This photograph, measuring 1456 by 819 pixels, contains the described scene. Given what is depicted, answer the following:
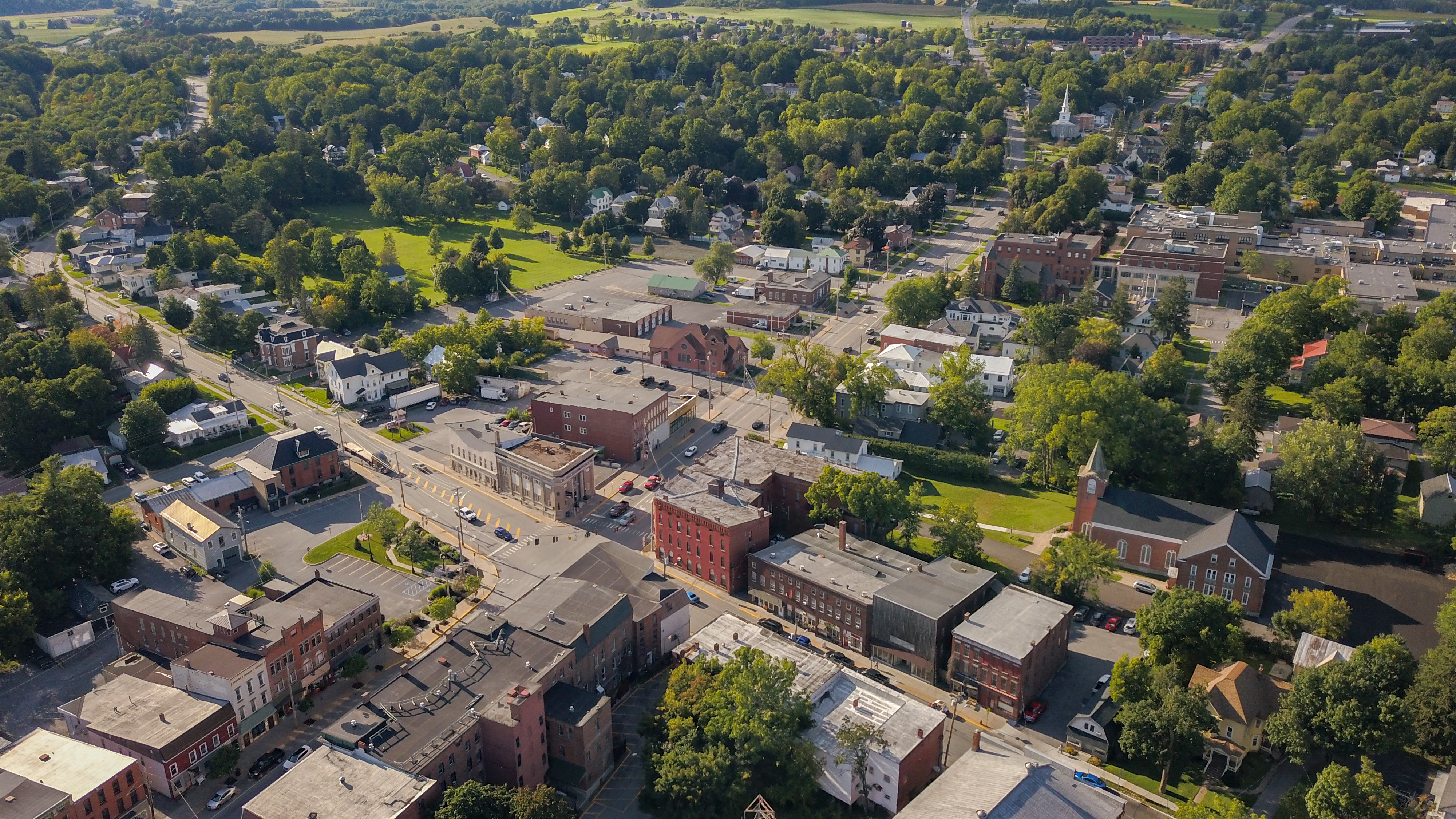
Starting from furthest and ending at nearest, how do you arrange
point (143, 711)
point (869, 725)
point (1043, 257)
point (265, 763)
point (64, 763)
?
point (1043, 257), point (143, 711), point (265, 763), point (869, 725), point (64, 763)

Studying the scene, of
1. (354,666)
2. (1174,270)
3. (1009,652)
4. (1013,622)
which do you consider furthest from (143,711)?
(1174,270)

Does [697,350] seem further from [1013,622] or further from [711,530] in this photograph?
[1013,622]

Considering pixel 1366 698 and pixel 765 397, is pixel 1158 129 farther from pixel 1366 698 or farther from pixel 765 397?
pixel 1366 698

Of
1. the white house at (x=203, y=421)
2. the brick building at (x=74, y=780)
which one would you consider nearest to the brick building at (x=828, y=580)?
the brick building at (x=74, y=780)

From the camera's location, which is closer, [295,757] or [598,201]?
[295,757]

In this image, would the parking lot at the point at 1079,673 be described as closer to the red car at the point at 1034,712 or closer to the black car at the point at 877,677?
the red car at the point at 1034,712

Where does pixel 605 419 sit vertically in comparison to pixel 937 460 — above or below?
above

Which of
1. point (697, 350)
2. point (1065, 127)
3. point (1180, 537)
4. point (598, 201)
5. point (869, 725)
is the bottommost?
point (869, 725)

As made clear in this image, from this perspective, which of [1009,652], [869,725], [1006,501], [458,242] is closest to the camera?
[869,725]
